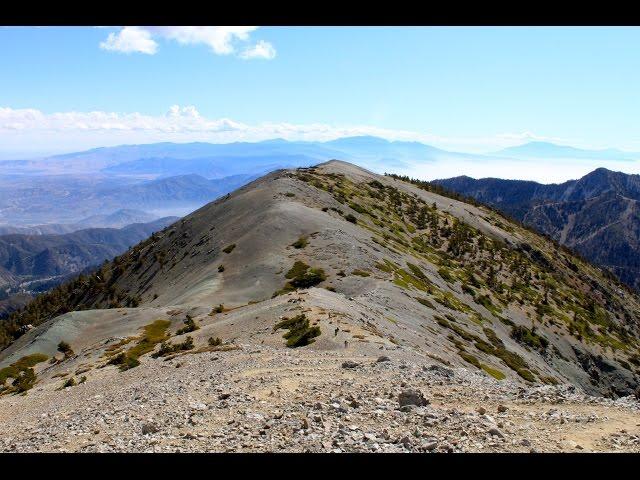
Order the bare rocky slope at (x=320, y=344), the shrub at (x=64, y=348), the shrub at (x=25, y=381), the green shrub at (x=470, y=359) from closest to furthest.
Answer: the bare rocky slope at (x=320, y=344), the shrub at (x=25, y=381), the green shrub at (x=470, y=359), the shrub at (x=64, y=348)

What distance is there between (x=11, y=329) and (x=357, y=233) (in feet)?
195

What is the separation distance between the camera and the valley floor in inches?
600

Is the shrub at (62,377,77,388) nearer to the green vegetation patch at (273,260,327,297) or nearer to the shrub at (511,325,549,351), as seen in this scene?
the green vegetation patch at (273,260,327,297)

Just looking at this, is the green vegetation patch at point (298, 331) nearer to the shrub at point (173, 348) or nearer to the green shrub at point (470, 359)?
the shrub at point (173, 348)

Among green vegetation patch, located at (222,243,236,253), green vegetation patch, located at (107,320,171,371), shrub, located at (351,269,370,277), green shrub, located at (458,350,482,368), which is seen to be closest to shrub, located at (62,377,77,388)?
green vegetation patch, located at (107,320,171,371)

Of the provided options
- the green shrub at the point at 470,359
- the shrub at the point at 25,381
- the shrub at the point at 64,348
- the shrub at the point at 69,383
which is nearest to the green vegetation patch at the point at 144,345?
the shrub at the point at 69,383

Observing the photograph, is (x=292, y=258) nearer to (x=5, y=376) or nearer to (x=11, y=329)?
(x=5, y=376)

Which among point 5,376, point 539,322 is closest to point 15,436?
point 5,376

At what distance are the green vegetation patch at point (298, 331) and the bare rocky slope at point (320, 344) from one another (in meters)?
0.16

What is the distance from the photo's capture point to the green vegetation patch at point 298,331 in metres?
32.7

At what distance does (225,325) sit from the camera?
39.9 m

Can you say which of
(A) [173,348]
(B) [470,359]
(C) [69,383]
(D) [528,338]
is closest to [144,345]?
(A) [173,348]

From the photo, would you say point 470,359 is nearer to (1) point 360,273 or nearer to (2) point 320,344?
(1) point 360,273

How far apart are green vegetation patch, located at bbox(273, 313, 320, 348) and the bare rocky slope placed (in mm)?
157
